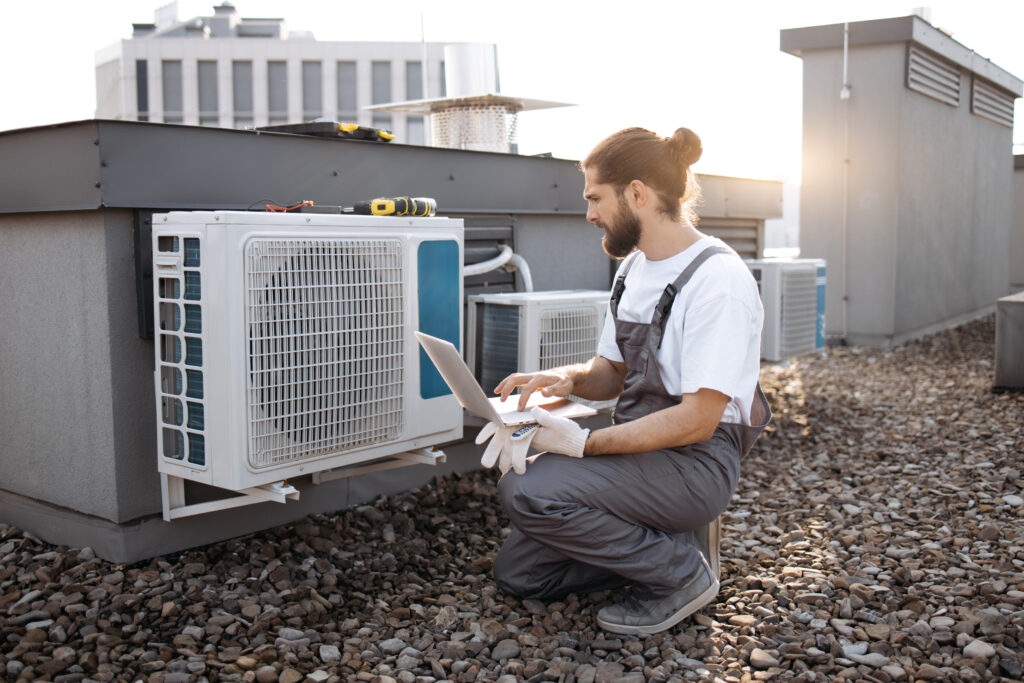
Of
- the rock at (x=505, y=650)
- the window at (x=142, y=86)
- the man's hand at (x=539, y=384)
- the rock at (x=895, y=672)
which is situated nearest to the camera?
the rock at (x=895, y=672)

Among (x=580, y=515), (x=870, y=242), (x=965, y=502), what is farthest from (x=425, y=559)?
(x=870, y=242)

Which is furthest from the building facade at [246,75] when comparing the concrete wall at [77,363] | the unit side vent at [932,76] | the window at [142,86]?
the concrete wall at [77,363]

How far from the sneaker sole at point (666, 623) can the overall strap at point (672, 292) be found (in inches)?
25.8

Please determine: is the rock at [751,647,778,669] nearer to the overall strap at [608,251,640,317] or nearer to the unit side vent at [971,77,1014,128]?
the overall strap at [608,251,640,317]

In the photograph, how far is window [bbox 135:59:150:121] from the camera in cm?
2612

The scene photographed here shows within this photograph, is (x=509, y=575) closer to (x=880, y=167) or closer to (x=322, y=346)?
(x=322, y=346)

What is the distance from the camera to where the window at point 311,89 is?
27.4 metres

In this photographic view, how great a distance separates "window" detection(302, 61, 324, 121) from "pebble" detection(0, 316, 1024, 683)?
25779mm

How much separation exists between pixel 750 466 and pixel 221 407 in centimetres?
245

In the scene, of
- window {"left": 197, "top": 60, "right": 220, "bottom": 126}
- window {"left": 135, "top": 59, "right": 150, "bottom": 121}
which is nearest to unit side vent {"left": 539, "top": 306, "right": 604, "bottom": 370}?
window {"left": 197, "top": 60, "right": 220, "bottom": 126}

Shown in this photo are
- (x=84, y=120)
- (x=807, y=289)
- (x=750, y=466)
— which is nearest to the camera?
(x=84, y=120)

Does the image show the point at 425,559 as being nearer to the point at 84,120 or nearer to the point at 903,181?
Answer: the point at 84,120

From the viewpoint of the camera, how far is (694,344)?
2150mm

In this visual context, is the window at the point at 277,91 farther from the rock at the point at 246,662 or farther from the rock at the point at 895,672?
the rock at the point at 895,672
